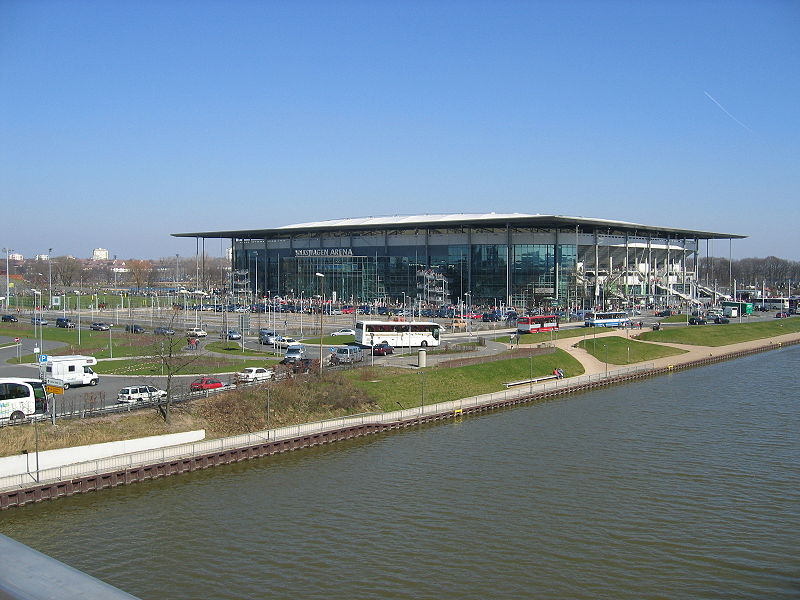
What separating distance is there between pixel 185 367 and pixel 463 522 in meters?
21.3

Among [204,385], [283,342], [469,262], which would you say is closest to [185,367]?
[204,385]

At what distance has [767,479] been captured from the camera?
71.4 feet

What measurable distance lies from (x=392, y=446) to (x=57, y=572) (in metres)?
21.2

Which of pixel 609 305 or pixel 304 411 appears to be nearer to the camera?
pixel 304 411

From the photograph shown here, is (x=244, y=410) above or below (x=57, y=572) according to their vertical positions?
below

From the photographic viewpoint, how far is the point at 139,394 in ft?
88.7

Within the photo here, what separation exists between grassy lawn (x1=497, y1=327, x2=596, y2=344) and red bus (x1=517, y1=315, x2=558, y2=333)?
34.8 inches

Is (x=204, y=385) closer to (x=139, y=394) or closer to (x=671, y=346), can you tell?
(x=139, y=394)

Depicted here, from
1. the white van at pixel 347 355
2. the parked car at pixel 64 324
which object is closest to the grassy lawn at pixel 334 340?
the white van at pixel 347 355

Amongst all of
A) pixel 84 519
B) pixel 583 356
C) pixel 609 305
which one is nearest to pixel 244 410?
pixel 84 519

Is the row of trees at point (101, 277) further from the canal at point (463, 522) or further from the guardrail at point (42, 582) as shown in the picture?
the guardrail at point (42, 582)

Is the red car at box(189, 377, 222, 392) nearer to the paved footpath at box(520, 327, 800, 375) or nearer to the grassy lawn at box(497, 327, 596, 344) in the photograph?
the paved footpath at box(520, 327, 800, 375)

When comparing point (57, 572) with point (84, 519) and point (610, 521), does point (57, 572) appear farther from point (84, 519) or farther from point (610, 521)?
point (610, 521)

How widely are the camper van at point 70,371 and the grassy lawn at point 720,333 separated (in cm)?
4288
